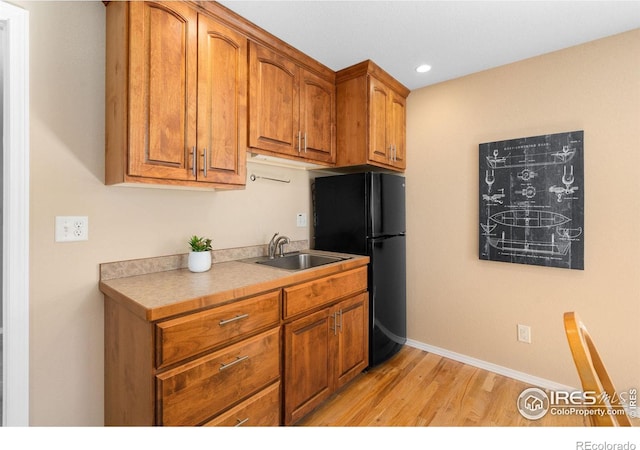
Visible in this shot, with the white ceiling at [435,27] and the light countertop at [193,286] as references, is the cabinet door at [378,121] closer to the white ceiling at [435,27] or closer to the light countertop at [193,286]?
the white ceiling at [435,27]

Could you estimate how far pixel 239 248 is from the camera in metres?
2.07

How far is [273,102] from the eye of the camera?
1.91m

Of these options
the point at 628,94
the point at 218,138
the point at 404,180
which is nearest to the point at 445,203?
the point at 404,180

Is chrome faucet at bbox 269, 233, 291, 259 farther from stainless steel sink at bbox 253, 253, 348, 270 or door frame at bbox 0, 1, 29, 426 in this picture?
door frame at bbox 0, 1, 29, 426

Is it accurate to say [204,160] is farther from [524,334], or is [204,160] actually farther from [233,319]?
[524,334]

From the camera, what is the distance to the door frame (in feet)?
4.12

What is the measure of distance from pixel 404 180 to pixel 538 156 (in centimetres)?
98

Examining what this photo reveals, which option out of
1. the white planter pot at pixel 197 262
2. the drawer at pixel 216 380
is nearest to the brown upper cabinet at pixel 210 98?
the white planter pot at pixel 197 262

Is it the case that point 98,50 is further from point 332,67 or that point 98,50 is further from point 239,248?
point 332,67

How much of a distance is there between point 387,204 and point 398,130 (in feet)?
2.33

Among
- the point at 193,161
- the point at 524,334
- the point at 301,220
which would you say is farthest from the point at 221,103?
the point at 524,334

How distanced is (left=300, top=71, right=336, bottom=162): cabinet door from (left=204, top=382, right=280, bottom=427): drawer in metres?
1.49

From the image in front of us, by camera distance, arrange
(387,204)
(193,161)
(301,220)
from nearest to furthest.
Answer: (193,161)
(387,204)
(301,220)

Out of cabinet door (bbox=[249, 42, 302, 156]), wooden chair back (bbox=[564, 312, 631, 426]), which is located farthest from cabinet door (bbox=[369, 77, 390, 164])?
wooden chair back (bbox=[564, 312, 631, 426])
